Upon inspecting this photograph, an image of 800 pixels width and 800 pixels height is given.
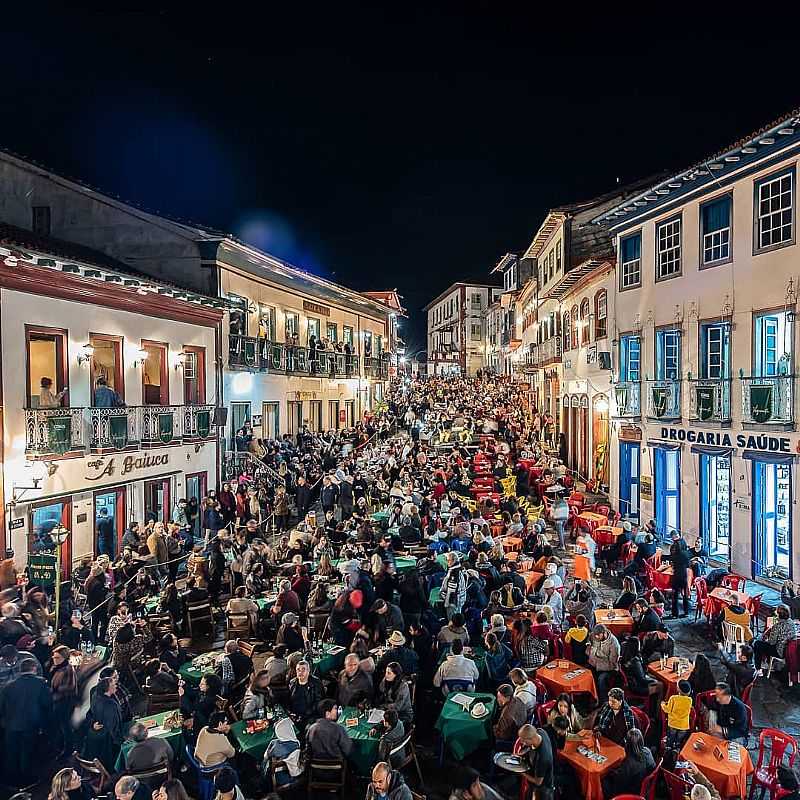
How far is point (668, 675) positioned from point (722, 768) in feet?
7.73

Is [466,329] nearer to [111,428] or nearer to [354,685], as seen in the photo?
[111,428]

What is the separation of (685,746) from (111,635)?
847 cm

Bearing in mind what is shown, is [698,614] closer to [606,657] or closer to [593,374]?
[606,657]

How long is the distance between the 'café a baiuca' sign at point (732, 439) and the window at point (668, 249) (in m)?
4.36

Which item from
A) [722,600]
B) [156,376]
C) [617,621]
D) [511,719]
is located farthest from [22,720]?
[156,376]

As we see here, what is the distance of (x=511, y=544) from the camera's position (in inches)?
706

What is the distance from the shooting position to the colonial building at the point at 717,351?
1633 centimetres

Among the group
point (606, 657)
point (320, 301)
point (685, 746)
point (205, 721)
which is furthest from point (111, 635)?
point (320, 301)

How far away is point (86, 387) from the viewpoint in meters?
18.2

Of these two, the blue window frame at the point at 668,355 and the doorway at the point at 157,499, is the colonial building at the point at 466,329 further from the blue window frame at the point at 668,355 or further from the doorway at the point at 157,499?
the doorway at the point at 157,499

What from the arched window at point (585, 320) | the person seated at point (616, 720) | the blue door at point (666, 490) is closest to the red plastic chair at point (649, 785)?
the person seated at point (616, 720)

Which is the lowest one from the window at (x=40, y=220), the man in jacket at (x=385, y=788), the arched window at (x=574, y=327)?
the man in jacket at (x=385, y=788)

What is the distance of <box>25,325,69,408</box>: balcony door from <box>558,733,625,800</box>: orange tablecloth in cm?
1304

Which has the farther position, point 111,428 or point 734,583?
point 111,428
